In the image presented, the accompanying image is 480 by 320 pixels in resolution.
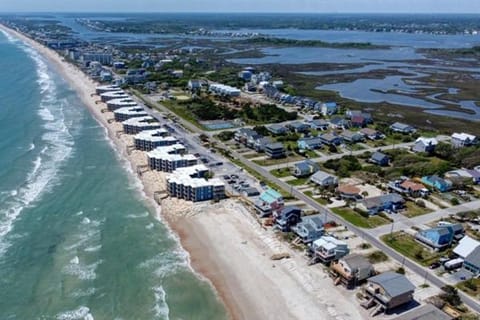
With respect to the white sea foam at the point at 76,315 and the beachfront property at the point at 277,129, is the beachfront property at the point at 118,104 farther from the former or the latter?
the white sea foam at the point at 76,315

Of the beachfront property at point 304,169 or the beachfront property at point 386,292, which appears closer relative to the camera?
the beachfront property at point 386,292

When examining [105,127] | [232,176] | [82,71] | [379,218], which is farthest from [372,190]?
[82,71]

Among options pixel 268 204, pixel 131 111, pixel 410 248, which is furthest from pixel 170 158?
pixel 410 248

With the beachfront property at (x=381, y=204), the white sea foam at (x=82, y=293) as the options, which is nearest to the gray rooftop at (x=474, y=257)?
the beachfront property at (x=381, y=204)

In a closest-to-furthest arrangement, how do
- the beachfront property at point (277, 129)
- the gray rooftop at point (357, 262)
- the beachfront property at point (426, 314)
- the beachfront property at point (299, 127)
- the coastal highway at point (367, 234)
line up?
the beachfront property at point (426, 314), the gray rooftop at point (357, 262), the coastal highway at point (367, 234), the beachfront property at point (277, 129), the beachfront property at point (299, 127)

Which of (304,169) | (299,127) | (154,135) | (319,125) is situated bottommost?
(319,125)

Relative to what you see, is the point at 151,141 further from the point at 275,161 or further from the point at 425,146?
the point at 425,146
